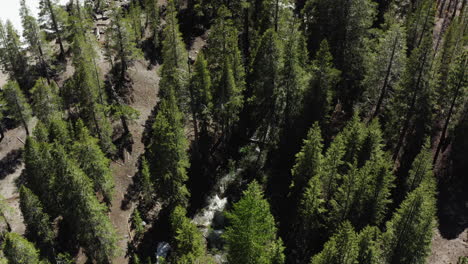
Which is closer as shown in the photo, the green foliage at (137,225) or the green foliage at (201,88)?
the green foliage at (137,225)

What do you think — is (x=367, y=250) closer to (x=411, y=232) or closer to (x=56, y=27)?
(x=411, y=232)

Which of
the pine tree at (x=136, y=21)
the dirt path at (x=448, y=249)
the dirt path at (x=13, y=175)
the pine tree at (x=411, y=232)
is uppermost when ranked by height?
the pine tree at (x=136, y=21)

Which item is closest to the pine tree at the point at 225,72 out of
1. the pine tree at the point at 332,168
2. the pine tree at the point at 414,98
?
the pine tree at the point at 332,168

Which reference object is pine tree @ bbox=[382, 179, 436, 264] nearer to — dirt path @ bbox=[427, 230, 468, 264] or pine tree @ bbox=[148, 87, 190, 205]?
dirt path @ bbox=[427, 230, 468, 264]

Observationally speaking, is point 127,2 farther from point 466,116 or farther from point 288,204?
point 466,116

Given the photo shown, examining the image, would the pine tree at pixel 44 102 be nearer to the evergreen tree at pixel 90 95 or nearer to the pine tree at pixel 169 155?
the evergreen tree at pixel 90 95

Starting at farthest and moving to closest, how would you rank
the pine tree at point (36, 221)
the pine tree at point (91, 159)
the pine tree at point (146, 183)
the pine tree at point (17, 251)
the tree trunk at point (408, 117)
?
the pine tree at point (146, 183)
the tree trunk at point (408, 117)
the pine tree at point (91, 159)
the pine tree at point (36, 221)
the pine tree at point (17, 251)

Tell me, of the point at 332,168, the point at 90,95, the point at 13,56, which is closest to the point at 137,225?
the point at 90,95

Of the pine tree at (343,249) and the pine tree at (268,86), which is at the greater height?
the pine tree at (268,86)
